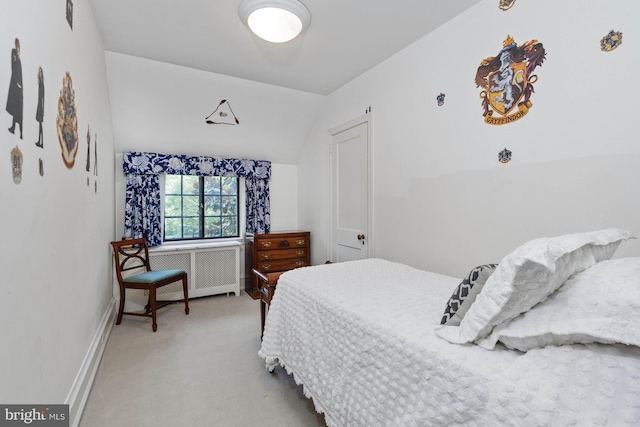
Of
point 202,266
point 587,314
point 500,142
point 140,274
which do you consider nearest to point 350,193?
point 500,142

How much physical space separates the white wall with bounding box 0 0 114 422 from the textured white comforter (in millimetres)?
1167

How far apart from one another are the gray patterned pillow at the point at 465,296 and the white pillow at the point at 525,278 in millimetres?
84

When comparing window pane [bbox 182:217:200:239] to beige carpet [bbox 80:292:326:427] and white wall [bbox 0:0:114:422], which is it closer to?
beige carpet [bbox 80:292:326:427]

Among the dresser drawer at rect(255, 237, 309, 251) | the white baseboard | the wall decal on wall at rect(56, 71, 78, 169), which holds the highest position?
the wall decal on wall at rect(56, 71, 78, 169)

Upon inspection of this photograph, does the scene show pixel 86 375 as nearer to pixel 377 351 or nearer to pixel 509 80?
pixel 377 351

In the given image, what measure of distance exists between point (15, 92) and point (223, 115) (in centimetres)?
278

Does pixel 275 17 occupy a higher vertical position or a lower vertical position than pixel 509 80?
higher

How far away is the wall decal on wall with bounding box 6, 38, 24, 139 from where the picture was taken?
0.98 meters

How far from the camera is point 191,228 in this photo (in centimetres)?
420

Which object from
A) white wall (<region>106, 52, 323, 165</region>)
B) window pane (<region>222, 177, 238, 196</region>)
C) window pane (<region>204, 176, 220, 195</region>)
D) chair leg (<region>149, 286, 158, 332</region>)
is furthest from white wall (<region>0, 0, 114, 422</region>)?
window pane (<region>222, 177, 238, 196</region>)

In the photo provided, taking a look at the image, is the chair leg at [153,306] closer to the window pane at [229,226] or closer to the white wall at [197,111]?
the window pane at [229,226]

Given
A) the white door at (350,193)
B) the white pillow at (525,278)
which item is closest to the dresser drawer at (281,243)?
the white door at (350,193)

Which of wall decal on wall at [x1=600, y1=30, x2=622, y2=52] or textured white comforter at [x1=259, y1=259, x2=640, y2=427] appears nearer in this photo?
textured white comforter at [x1=259, y1=259, x2=640, y2=427]

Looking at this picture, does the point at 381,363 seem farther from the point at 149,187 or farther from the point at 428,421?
the point at 149,187
